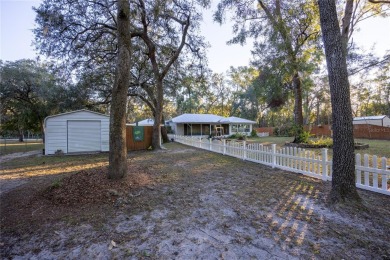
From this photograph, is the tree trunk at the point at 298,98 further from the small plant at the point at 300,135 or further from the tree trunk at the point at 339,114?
the tree trunk at the point at 339,114

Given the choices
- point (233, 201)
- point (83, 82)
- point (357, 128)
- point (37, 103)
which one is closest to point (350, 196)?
Result: point (233, 201)

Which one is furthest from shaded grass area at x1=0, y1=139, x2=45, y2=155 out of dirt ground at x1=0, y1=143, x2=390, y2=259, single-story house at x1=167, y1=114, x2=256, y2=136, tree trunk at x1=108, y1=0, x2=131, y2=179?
single-story house at x1=167, y1=114, x2=256, y2=136

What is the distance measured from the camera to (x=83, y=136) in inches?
454

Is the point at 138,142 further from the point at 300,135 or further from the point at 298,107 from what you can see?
the point at 298,107

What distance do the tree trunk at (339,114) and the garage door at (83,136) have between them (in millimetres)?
11578

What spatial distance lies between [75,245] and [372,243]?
3.52 m

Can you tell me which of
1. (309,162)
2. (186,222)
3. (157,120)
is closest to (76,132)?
(157,120)

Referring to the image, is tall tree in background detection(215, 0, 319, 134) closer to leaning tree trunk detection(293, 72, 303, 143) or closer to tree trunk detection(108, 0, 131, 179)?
leaning tree trunk detection(293, 72, 303, 143)

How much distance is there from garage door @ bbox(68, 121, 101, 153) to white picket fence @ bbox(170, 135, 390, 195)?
24.4 ft

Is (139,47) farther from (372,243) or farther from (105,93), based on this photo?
(372,243)

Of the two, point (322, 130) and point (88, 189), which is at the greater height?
point (322, 130)

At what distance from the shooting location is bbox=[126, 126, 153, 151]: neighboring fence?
1271 cm

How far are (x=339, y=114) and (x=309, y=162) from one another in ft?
7.36

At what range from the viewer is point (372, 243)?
2.33m
